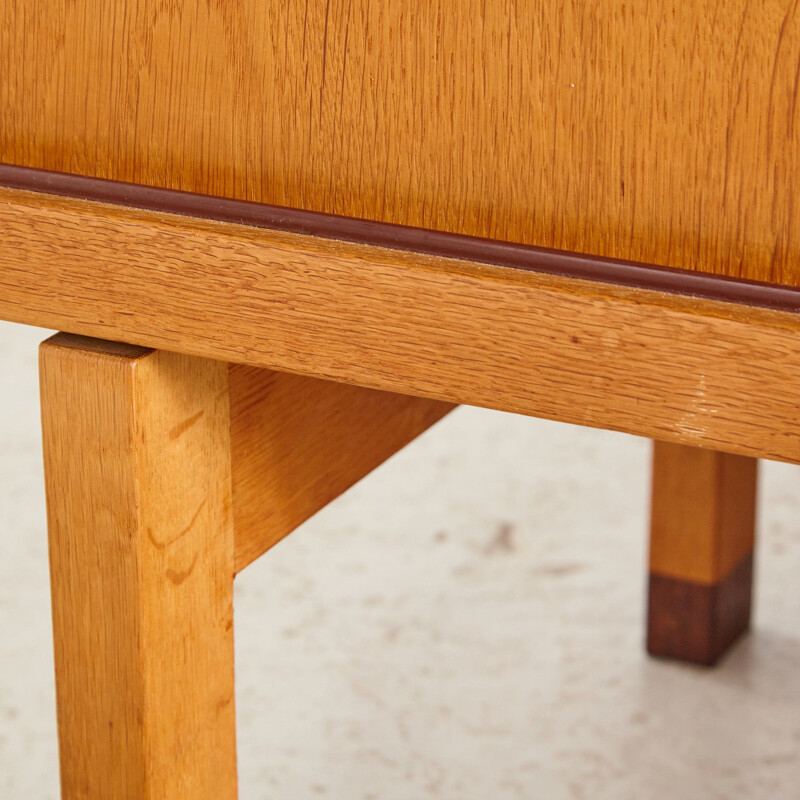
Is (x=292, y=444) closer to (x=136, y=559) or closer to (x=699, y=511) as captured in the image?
(x=136, y=559)

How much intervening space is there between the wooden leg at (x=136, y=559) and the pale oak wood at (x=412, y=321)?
0.03 metres

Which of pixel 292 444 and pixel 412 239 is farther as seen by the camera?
pixel 292 444

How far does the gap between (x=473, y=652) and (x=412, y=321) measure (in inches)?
31.5

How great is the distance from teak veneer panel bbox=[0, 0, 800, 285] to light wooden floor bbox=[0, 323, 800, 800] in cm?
67

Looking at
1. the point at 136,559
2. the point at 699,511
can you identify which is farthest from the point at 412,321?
the point at 699,511

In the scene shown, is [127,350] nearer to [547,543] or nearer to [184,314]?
[184,314]

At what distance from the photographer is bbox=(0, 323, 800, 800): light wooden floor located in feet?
3.66

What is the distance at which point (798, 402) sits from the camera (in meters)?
0.46

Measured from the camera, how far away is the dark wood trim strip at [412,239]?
470mm

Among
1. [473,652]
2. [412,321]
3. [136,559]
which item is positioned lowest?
[473,652]

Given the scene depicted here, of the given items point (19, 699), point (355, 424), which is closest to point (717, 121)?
point (355, 424)

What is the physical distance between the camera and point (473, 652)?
1.27 m

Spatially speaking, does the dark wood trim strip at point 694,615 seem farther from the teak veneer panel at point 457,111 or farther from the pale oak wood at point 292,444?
the teak veneer panel at point 457,111

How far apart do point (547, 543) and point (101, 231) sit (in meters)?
0.97
